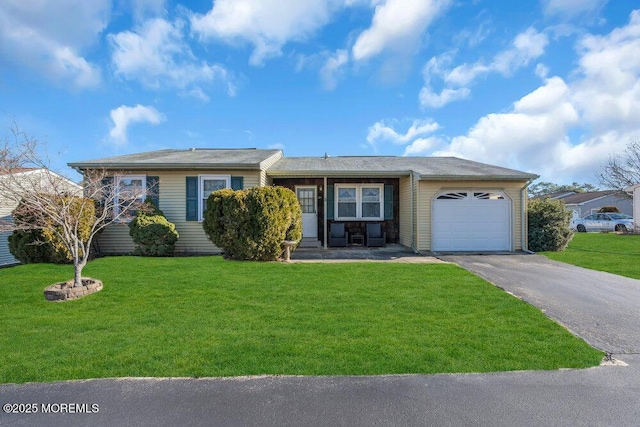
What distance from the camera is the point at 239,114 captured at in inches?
603

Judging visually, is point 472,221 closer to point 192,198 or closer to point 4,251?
point 192,198

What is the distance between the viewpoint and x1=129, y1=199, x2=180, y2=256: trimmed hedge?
9.96m

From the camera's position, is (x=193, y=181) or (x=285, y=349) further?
(x=193, y=181)

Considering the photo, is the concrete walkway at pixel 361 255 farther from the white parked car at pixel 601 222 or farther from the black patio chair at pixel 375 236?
the white parked car at pixel 601 222

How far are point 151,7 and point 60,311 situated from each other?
8818mm

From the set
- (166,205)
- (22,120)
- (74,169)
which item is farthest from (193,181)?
(22,120)

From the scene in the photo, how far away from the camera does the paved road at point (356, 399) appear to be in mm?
2453

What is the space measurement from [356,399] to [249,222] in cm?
668

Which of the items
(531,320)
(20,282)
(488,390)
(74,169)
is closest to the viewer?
(488,390)

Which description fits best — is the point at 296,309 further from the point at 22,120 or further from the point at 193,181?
the point at 22,120

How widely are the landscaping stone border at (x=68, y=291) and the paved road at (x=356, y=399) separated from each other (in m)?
3.23

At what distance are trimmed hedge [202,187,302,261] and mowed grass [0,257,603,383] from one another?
1.83 m

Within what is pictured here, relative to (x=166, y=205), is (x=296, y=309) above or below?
below

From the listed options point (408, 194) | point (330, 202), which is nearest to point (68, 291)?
point (330, 202)
